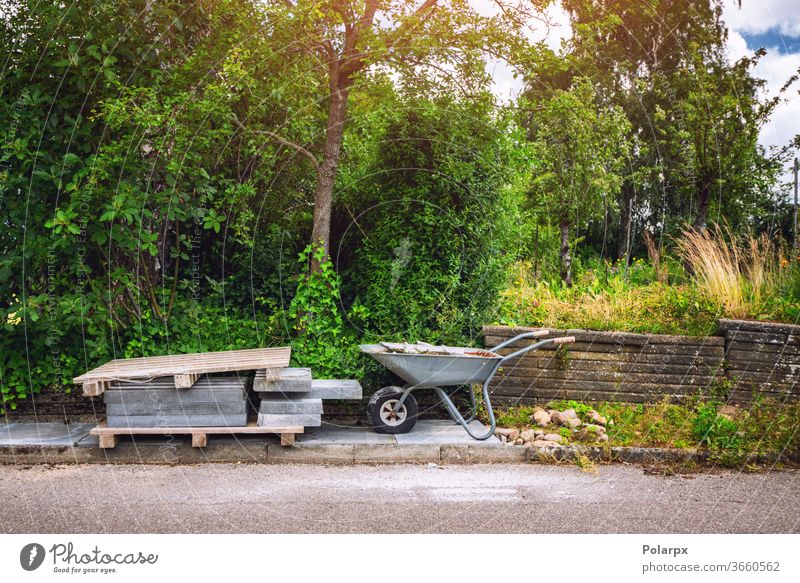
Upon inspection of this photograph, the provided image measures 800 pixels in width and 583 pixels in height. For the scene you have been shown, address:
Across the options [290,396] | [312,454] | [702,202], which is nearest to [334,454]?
[312,454]

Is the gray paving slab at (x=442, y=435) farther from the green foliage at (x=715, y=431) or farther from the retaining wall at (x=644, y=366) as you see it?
the green foliage at (x=715, y=431)

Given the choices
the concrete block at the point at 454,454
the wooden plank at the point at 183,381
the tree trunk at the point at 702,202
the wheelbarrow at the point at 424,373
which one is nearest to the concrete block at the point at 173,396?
the wooden plank at the point at 183,381

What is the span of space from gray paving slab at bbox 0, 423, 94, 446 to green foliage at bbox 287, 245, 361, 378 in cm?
189

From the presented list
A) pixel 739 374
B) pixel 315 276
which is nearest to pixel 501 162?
pixel 315 276

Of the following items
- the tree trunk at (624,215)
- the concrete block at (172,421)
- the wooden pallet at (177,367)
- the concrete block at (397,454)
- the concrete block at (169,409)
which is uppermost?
the tree trunk at (624,215)

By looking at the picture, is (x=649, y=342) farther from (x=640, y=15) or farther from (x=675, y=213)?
(x=640, y=15)

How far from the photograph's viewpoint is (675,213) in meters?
11.8

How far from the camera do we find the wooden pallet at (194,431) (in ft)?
16.5

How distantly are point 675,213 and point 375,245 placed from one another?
7.03m

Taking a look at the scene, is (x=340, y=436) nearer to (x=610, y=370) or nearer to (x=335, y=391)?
(x=335, y=391)

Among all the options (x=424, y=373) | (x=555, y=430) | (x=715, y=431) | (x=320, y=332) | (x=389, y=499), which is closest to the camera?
(x=389, y=499)

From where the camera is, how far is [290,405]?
5258 mm

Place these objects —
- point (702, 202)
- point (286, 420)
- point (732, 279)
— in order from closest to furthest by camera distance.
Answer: point (286, 420)
point (732, 279)
point (702, 202)

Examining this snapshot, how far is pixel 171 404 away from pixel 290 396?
885 millimetres
